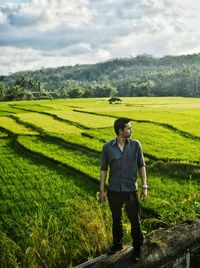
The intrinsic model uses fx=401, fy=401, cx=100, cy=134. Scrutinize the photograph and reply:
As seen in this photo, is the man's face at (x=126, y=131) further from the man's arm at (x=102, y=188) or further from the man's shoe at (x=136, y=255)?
the man's shoe at (x=136, y=255)

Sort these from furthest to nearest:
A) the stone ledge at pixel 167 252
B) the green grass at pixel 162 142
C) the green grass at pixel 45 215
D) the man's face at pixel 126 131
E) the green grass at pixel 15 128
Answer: the green grass at pixel 15 128 → the green grass at pixel 162 142 → the green grass at pixel 45 215 → the man's face at pixel 126 131 → the stone ledge at pixel 167 252

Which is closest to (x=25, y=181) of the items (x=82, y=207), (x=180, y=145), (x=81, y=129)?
(x=82, y=207)

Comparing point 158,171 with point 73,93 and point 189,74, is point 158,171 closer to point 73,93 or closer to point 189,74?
point 73,93

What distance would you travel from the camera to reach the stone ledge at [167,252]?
5.36 metres

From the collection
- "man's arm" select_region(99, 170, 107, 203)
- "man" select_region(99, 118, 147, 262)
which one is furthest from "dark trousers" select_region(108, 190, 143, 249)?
"man's arm" select_region(99, 170, 107, 203)

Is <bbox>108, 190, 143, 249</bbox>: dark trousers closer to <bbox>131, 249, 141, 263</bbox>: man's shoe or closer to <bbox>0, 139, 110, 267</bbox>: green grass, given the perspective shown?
<bbox>131, 249, 141, 263</bbox>: man's shoe

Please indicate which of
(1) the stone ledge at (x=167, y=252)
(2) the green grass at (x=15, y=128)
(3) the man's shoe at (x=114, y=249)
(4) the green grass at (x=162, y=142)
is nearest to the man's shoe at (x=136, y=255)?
(1) the stone ledge at (x=167, y=252)

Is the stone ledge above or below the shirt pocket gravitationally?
below

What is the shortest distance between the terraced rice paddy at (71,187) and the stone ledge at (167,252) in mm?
1320

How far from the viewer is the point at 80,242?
747 cm

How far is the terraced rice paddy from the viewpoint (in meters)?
7.08

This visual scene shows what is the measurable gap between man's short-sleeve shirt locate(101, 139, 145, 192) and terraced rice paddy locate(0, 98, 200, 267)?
1619mm

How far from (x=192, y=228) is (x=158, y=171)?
7909mm

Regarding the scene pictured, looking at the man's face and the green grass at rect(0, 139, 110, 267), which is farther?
the green grass at rect(0, 139, 110, 267)
